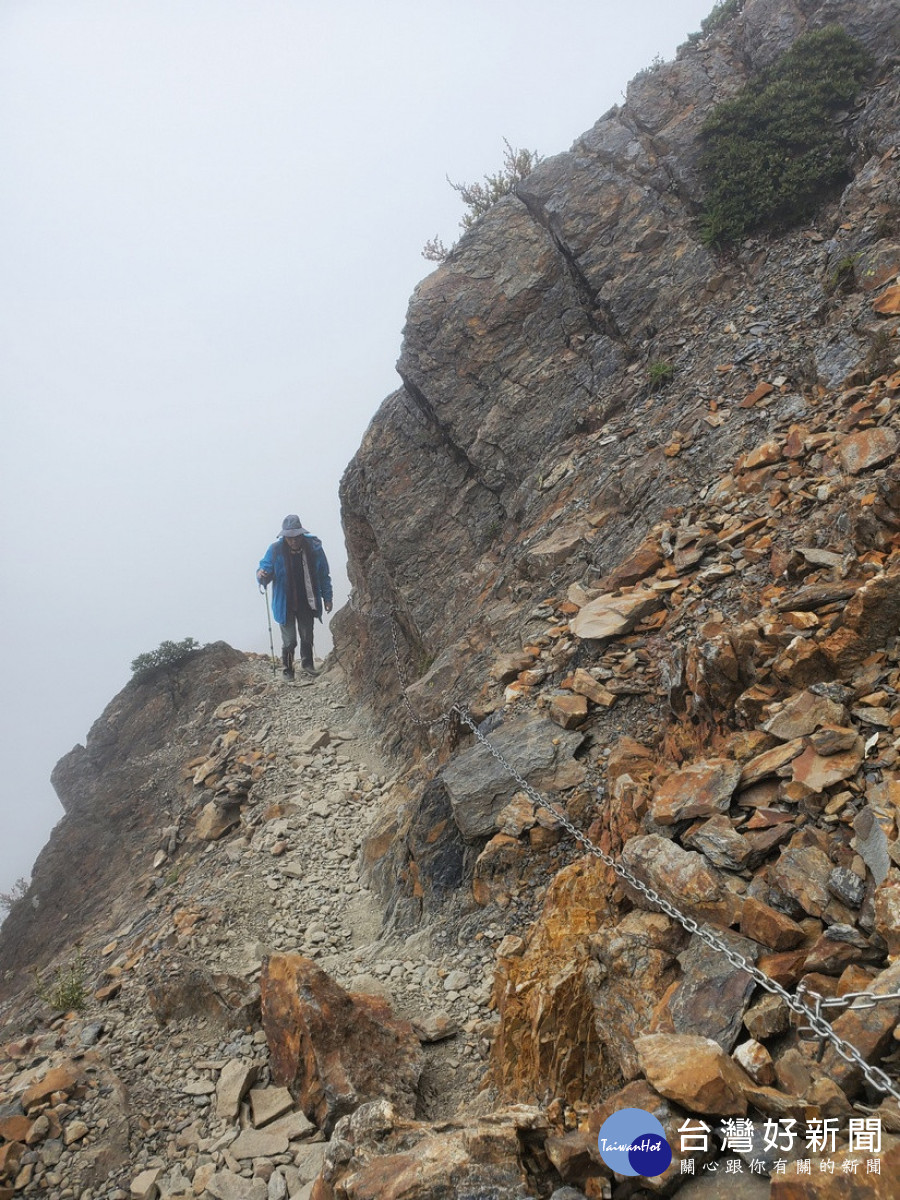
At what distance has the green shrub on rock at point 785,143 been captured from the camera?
41.1 feet

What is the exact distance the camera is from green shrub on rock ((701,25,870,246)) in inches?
493

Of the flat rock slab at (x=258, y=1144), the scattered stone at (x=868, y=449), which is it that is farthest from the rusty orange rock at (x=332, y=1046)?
the scattered stone at (x=868, y=449)

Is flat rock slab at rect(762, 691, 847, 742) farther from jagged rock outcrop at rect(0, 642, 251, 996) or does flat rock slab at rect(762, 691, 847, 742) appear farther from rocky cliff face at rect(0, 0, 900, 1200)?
jagged rock outcrop at rect(0, 642, 251, 996)

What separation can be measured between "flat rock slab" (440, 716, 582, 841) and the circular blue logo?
A: 409 centimetres

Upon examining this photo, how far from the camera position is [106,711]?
66.1 feet

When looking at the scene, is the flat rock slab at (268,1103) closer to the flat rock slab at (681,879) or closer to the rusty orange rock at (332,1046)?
the rusty orange rock at (332,1046)

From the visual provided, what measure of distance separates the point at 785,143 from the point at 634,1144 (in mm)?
16562

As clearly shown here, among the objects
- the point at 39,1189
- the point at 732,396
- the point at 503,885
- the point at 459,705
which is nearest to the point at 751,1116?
the point at 503,885

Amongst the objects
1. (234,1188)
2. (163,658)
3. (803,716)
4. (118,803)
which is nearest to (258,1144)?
(234,1188)

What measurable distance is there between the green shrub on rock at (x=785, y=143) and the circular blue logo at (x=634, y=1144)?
1465 cm

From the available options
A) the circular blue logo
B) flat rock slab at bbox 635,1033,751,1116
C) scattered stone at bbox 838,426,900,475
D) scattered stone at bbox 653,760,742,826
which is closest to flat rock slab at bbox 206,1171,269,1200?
the circular blue logo

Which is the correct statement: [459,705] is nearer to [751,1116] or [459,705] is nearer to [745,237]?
[751,1116]

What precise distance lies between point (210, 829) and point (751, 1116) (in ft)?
36.8

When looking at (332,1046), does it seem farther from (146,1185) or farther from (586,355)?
(586,355)
